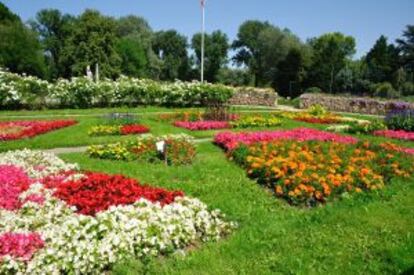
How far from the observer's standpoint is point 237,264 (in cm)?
557

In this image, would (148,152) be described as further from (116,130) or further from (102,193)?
(116,130)

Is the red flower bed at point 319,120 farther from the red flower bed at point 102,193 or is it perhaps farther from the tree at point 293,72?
the tree at point 293,72

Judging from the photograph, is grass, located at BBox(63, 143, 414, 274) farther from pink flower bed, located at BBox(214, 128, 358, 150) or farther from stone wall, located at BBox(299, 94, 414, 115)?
stone wall, located at BBox(299, 94, 414, 115)

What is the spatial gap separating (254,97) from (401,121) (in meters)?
17.7

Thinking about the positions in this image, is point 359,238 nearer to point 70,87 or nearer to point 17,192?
point 17,192

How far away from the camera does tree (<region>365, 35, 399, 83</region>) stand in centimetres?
5826

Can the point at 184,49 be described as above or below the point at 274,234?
above

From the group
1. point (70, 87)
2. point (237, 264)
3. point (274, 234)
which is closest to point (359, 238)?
point (274, 234)

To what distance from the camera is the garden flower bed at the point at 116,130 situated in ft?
51.1

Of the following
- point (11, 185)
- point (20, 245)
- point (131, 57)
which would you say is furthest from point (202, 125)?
point (131, 57)

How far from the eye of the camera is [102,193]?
743cm

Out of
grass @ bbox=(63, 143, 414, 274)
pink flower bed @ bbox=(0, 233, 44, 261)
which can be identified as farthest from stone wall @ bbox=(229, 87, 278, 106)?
pink flower bed @ bbox=(0, 233, 44, 261)

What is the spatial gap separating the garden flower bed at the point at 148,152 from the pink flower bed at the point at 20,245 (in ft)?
18.0

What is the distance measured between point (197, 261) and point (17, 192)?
3.76 metres
